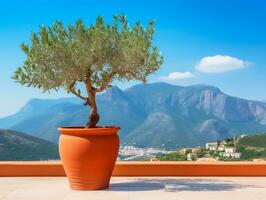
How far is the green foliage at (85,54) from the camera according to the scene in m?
6.84

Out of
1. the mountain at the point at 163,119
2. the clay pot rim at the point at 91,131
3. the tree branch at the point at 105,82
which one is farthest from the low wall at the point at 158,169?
the mountain at the point at 163,119

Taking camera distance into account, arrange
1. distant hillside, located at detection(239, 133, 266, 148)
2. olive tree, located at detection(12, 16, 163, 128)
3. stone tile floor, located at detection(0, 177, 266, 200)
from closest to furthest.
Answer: stone tile floor, located at detection(0, 177, 266, 200) → olive tree, located at detection(12, 16, 163, 128) → distant hillside, located at detection(239, 133, 266, 148)

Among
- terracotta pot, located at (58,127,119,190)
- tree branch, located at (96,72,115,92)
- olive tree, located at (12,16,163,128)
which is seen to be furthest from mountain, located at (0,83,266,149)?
terracotta pot, located at (58,127,119,190)

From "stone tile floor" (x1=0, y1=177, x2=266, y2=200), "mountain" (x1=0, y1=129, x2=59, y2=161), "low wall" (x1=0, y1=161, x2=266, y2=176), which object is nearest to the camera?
"stone tile floor" (x1=0, y1=177, x2=266, y2=200)

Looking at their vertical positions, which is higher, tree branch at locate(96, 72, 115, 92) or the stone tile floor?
tree branch at locate(96, 72, 115, 92)

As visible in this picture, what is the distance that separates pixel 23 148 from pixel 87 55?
39.5 metres

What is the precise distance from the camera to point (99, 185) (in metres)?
6.81

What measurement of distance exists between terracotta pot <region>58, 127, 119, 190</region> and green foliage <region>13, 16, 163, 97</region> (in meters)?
0.87

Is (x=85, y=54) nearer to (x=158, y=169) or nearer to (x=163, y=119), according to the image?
(x=158, y=169)

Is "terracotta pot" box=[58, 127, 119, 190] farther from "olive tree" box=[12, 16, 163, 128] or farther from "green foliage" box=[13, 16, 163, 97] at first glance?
"green foliage" box=[13, 16, 163, 97]

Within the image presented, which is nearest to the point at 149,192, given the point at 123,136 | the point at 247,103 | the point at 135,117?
the point at 123,136

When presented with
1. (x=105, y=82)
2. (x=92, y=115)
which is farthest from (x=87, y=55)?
(x=92, y=115)

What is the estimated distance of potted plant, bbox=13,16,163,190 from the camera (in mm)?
6691

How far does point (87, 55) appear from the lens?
6785 mm
